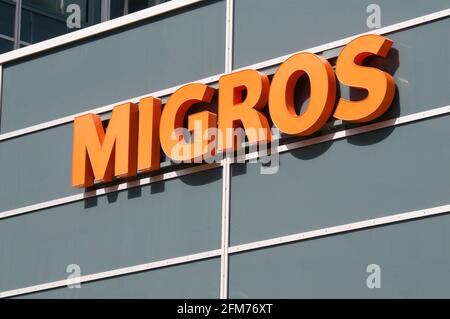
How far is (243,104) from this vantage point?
666 inches

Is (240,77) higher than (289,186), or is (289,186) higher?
(240,77)

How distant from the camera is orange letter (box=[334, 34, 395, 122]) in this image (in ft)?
50.9

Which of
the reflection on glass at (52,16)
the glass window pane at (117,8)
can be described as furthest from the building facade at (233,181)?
the glass window pane at (117,8)

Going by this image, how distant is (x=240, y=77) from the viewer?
17.0m

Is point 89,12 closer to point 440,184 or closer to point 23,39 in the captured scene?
point 23,39

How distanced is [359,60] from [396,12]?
2.26 ft

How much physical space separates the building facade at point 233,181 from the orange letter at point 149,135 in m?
0.16

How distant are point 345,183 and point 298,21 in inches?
87.4

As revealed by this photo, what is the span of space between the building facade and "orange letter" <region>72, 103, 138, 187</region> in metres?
0.21

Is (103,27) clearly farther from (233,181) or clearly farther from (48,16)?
(48,16)

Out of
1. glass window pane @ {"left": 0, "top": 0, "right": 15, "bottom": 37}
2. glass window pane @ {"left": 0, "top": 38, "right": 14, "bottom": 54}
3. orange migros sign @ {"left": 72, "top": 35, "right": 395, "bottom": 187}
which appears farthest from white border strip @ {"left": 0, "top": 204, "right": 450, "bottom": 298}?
glass window pane @ {"left": 0, "top": 0, "right": 15, "bottom": 37}
